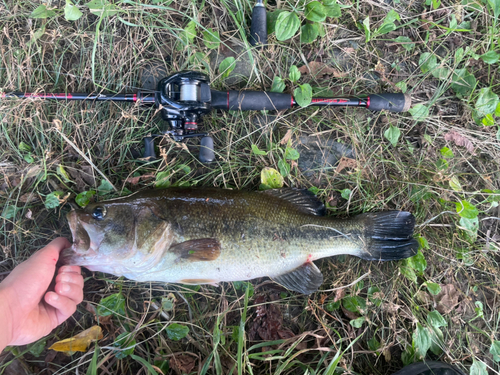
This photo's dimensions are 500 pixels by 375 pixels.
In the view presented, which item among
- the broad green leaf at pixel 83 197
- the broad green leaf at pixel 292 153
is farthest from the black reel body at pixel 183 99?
the broad green leaf at pixel 83 197

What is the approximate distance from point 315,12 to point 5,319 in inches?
129

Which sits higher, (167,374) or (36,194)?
(36,194)

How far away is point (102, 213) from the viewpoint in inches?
82.9

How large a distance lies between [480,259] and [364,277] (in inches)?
45.2

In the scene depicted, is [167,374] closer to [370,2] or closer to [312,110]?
[312,110]

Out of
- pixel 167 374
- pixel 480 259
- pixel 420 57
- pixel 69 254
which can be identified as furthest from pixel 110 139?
pixel 480 259

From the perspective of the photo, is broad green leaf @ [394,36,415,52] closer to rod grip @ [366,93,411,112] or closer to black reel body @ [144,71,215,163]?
rod grip @ [366,93,411,112]

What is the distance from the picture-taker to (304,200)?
2.62 meters

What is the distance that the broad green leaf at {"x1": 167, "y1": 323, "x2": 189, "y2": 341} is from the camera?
2498 mm

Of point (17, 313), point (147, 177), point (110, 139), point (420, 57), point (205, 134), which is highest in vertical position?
point (420, 57)

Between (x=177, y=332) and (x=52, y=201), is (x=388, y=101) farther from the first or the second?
(x=52, y=201)

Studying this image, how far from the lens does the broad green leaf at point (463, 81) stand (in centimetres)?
282

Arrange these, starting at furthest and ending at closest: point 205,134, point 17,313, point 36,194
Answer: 1. point 36,194
2. point 205,134
3. point 17,313

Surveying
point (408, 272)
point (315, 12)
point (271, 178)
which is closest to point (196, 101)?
point (271, 178)
